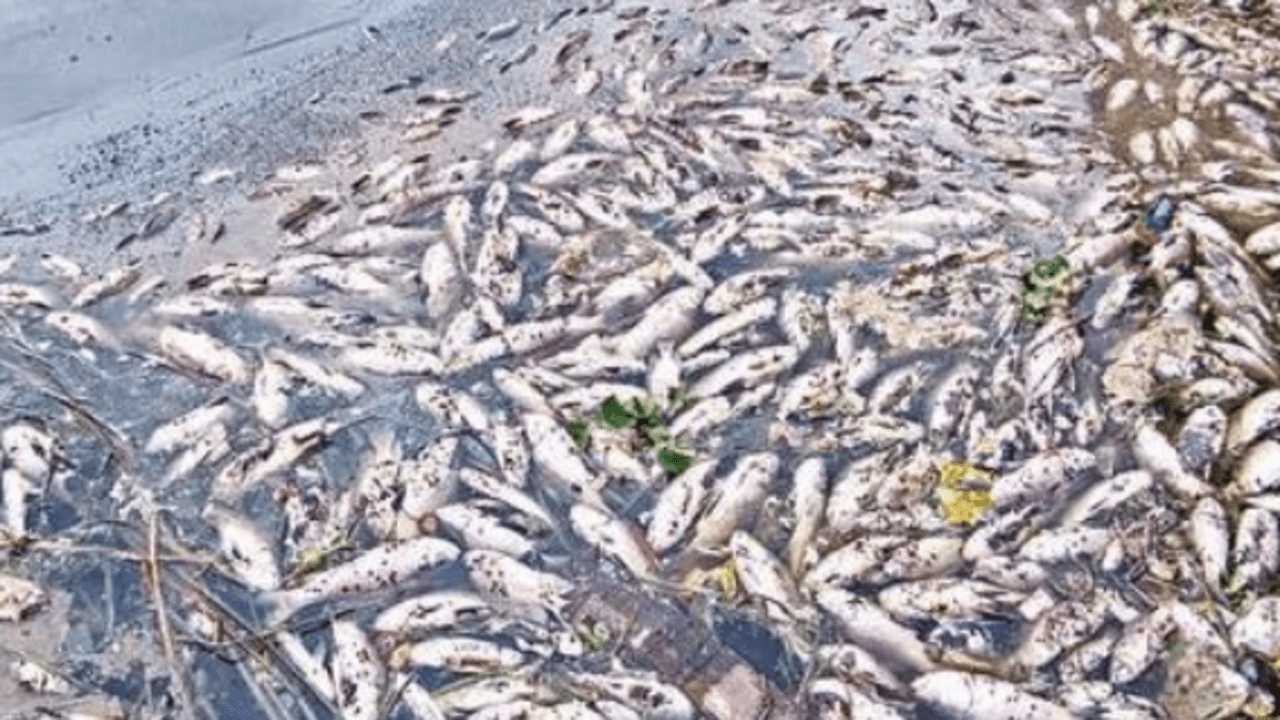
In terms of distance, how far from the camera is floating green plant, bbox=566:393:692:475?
5.41 meters

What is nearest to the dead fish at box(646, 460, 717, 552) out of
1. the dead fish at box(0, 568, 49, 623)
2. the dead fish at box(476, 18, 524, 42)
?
the dead fish at box(0, 568, 49, 623)

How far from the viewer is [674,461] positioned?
17.5 ft

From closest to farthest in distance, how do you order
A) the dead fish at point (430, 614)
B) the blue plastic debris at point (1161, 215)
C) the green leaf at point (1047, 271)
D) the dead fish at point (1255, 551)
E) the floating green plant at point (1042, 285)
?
the dead fish at point (1255, 551) → the dead fish at point (430, 614) → the floating green plant at point (1042, 285) → the green leaf at point (1047, 271) → the blue plastic debris at point (1161, 215)

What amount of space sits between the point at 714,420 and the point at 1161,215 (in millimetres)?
2298

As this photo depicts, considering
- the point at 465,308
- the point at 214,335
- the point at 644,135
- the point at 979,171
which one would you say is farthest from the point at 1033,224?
the point at 214,335

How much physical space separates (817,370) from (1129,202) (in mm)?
1847

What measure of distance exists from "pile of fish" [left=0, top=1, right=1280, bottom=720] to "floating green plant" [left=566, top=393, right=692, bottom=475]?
0.16ft

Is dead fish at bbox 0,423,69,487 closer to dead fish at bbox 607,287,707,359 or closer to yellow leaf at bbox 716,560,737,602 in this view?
dead fish at bbox 607,287,707,359

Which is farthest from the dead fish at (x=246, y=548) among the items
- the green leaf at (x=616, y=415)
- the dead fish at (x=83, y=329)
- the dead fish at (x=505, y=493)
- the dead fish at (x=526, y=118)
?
the dead fish at (x=526, y=118)

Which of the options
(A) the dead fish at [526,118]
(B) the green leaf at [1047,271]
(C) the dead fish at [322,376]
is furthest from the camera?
(A) the dead fish at [526,118]

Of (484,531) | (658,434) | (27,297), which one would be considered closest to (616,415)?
(658,434)

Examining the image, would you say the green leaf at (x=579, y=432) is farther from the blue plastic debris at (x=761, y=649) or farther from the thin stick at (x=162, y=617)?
the thin stick at (x=162, y=617)

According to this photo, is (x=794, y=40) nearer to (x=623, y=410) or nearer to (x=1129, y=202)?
(x=1129, y=202)

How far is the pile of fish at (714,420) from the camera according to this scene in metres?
4.71
